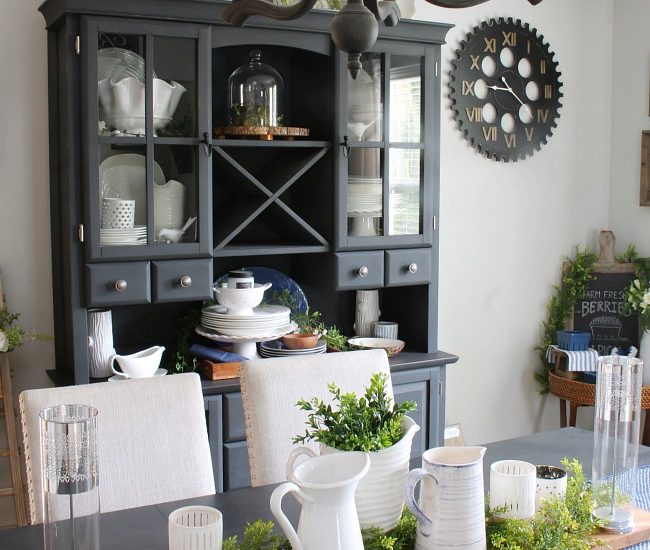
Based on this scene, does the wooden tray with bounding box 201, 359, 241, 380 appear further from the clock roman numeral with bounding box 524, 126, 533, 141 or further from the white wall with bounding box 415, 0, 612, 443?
the clock roman numeral with bounding box 524, 126, 533, 141

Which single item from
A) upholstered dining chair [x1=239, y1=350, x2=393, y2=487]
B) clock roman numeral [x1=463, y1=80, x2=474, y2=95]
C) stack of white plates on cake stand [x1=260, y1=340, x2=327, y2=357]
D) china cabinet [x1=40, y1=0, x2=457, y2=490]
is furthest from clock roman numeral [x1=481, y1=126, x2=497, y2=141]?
upholstered dining chair [x1=239, y1=350, x2=393, y2=487]

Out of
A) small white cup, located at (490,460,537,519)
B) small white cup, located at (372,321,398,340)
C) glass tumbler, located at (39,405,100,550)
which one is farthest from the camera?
small white cup, located at (372,321,398,340)

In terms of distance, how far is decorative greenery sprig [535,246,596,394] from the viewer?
12.6 ft

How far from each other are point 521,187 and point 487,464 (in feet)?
6.93

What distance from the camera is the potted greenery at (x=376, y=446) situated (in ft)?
4.52

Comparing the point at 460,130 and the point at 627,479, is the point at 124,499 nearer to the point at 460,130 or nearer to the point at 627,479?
the point at 627,479

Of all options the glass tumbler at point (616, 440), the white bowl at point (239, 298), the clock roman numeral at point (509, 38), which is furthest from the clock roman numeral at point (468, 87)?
the glass tumbler at point (616, 440)

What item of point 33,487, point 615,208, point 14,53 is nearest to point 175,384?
point 33,487

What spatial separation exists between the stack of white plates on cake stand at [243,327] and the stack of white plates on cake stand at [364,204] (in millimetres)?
381

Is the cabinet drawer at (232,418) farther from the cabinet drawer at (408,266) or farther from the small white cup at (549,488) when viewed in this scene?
the small white cup at (549,488)

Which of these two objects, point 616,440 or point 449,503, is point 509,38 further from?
point 449,503

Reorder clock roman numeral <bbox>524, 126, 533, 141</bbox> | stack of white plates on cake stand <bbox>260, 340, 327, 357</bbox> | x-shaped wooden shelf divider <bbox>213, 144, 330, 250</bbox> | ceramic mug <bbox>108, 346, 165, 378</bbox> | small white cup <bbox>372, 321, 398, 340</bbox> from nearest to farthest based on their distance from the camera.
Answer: ceramic mug <bbox>108, 346, 165, 378</bbox>, x-shaped wooden shelf divider <bbox>213, 144, 330, 250</bbox>, stack of white plates on cake stand <bbox>260, 340, 327, 357</bbox>, small white cup <bbox>372, 321, 398, 340</bbox>, clock roman numeral <bbox>524, 126, 533, 141</bbox>

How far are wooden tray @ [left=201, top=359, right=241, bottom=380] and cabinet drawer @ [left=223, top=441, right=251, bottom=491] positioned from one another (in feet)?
0.68

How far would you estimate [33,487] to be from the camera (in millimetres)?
1728
